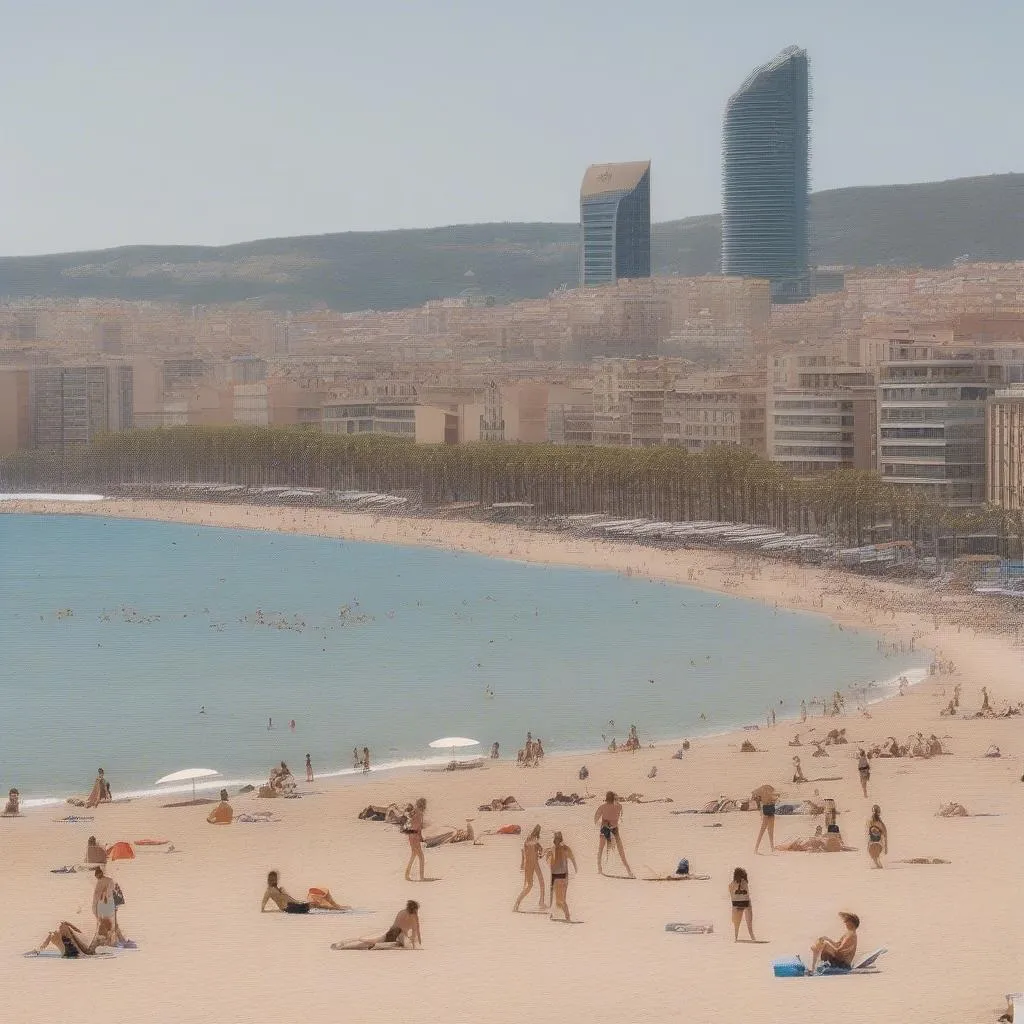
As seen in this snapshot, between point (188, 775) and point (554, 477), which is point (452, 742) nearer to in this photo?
Result: point (188, 775)

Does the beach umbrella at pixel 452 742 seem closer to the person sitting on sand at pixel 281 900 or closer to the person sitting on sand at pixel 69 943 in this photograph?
the person sitting on sand at pixel 281 900

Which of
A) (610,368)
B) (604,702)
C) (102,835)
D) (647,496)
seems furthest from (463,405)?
(102,835)

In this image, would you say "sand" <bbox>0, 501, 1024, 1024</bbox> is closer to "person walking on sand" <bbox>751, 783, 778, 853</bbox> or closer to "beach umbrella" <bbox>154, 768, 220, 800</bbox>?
"person walking on sand" <bbox>751, 783, 778, 853</bbox>

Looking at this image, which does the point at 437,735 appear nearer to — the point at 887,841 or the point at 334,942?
the point at 887,841

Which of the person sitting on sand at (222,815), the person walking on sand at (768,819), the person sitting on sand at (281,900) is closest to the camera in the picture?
the person sitting on sand at (281,900)

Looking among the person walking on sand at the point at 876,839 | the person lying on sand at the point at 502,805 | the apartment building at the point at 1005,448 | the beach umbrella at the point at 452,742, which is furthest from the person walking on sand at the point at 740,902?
the apartment building at the point at 1005,448

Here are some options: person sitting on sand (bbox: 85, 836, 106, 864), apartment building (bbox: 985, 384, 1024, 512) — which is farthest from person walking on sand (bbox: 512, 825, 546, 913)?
apartment building (bbox: 985, 384, 1024, 512)

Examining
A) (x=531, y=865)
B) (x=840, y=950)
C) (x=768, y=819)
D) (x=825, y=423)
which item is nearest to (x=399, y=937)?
(x=531, y=865)
